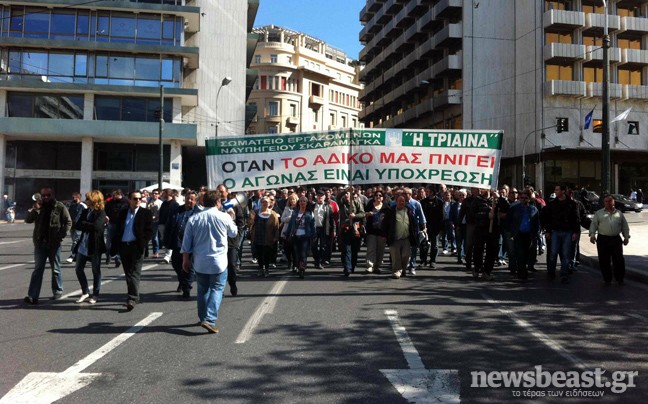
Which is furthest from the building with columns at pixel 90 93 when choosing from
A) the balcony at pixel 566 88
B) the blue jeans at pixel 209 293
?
the blue jeans at pixel 209 293

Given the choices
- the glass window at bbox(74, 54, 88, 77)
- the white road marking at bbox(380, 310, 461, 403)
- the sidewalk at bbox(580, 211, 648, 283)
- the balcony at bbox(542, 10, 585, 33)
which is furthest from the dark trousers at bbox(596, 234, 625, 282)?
the balcony at bbox(542, 10, 585, 33)

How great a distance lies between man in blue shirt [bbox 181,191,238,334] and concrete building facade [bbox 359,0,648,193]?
1434 inches

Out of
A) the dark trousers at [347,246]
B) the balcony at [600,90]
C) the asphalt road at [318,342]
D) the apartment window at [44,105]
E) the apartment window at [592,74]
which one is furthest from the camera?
the apartment window at [592,74]

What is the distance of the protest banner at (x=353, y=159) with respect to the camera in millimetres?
10797

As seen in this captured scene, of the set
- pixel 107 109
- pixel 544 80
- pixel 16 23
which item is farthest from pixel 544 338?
pixel 544 80

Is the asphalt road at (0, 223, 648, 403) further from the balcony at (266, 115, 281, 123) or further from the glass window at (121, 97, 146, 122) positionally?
the balcony at (266, 115, 281, 123)

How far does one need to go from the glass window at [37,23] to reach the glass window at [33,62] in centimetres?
114

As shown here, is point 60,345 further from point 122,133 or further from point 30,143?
point 30,143

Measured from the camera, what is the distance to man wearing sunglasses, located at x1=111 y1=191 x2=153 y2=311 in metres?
8.00

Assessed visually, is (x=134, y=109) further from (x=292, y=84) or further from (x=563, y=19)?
(x=292, y=84)

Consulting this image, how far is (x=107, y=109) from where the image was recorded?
35531 mm

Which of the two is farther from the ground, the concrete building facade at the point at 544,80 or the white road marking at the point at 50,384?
the concrete building facade at the point at 544,80

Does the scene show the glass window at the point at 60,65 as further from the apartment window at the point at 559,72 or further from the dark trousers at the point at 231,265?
the apartment window at the point at 559,72

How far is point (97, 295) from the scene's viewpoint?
8.59 meters
